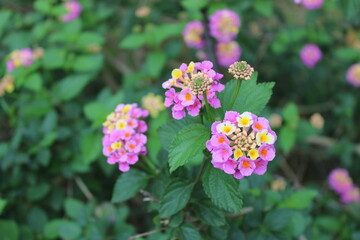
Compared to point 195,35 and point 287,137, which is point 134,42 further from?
point 287,137

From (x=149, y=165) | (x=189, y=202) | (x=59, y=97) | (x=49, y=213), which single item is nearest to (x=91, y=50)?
(x=59, y=97)

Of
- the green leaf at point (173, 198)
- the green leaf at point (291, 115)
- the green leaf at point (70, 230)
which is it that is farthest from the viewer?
the green leaf at point (291, 115)

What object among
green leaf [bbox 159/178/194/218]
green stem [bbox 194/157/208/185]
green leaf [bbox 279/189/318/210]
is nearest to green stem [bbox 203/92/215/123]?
green stem [bbox 194/157/208/185]

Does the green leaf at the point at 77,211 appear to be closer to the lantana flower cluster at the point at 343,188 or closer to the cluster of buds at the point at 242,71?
the cluster of buds at the point at 242,71

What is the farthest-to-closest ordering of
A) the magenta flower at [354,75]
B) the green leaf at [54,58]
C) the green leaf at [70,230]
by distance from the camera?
the magenta flower at [354,75] < the green leaf at [54,58] < the green leaf at [70,230]

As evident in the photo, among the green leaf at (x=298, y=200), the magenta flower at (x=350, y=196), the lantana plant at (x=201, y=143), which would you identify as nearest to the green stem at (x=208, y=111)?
the lantana plant at (x=201, y=143)

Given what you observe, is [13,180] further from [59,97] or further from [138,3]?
[138,3]
